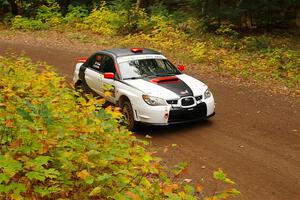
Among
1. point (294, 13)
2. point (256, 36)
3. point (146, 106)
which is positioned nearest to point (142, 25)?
point (256, 36)

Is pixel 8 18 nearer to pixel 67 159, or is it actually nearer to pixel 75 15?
pixel 75 15

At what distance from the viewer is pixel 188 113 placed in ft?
30.5

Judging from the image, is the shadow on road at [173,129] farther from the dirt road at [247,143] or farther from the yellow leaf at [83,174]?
the yellow leaf at [83,174]

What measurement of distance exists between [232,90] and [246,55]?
4.72 meters

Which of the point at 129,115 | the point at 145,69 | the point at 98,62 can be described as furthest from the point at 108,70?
the point at 129,115

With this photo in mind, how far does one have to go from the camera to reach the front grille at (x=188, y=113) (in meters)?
9.16

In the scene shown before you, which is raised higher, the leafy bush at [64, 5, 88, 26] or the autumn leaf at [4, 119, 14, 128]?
the autumn leaf at [4, 119, 14, 128]

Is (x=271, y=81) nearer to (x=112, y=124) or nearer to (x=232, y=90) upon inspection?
(x=232, y=90)

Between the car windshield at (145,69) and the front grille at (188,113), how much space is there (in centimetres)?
135

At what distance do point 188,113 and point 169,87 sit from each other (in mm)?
763

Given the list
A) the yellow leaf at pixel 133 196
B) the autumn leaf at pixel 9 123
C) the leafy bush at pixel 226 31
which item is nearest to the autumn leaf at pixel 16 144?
the autumn leaf at pixel 9 123

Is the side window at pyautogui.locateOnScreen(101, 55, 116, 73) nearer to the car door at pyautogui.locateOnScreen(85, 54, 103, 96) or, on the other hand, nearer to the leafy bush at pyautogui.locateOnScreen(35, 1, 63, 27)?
the car door at pyautogui.locateOnScreen(85, 54, 103, 96)

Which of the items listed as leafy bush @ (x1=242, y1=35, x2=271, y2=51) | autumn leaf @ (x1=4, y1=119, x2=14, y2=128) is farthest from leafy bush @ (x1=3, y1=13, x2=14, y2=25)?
autumn leaf @ (x1=4, y1=119, x2=14, y2=128)

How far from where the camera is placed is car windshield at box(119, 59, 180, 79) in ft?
32.9
